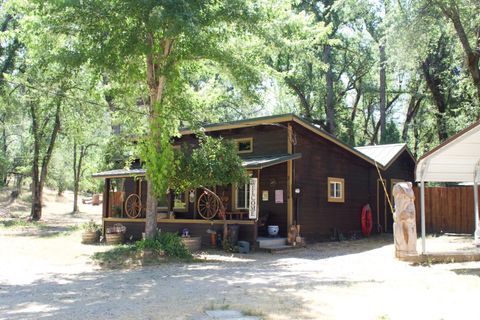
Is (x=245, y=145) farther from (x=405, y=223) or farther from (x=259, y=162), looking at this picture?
(x=405, y=223)

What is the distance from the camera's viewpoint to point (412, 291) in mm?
7820

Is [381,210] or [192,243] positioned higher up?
[381,210]

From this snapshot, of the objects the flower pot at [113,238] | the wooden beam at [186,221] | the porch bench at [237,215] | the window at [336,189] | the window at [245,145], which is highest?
the window at [245,145]

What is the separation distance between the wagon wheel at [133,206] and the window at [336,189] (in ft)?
23.3

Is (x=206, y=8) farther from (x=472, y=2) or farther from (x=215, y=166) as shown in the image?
A: (x=472, y=2)

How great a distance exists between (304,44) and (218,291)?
8.74 meters

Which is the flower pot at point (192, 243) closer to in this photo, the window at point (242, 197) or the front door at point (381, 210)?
the window at point (242, 197)

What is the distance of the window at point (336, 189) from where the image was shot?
703 inches

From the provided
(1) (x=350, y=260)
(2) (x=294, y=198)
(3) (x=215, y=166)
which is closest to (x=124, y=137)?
(3) (x=215, y=166)

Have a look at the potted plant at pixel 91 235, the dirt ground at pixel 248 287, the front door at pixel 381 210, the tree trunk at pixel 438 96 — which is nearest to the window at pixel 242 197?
the dirt ground at pixel 248 287

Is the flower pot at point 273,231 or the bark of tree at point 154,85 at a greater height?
the bark of tree at point 154,85

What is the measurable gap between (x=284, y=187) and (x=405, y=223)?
528 centimetres

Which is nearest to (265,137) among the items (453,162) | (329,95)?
(453,162)

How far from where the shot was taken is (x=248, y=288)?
27.2 feet
